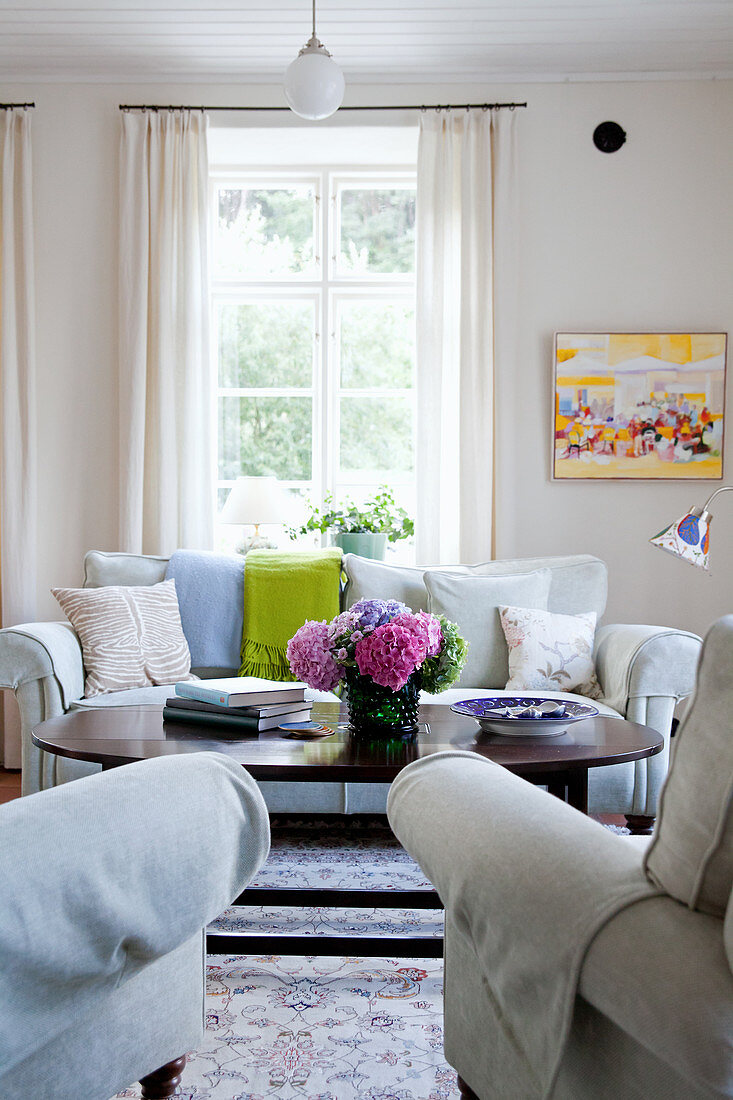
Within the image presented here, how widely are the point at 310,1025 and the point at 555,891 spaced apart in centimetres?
116

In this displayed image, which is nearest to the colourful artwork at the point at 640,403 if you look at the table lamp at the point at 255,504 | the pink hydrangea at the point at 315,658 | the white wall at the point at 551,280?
the white wall at the point at 551,280

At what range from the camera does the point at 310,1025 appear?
185cm

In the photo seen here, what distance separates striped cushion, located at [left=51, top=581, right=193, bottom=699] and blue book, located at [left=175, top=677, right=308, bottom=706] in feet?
3.11

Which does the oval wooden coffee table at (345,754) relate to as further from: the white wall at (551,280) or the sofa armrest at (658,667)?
the white wall at (551,280)

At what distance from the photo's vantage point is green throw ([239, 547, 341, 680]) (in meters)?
3.47

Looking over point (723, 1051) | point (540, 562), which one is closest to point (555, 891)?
point (723, 1051)

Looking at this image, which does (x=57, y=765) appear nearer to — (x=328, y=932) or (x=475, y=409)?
(x=328, y=932)

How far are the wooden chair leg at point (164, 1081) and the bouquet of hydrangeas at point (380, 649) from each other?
84 centimetres

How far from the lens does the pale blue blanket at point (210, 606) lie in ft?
11.5

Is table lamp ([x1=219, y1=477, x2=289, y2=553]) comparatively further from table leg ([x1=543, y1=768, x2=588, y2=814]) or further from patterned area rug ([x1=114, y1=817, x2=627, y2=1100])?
table leg ([x1=543, y1=768, x2=588, y2=814])

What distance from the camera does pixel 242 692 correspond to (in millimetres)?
2160

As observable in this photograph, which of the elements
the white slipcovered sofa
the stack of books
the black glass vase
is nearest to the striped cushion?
the white slipcovered sofa

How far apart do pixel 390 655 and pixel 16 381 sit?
2.70 metres

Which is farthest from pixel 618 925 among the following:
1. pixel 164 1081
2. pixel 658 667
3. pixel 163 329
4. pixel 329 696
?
pixel 163 329
